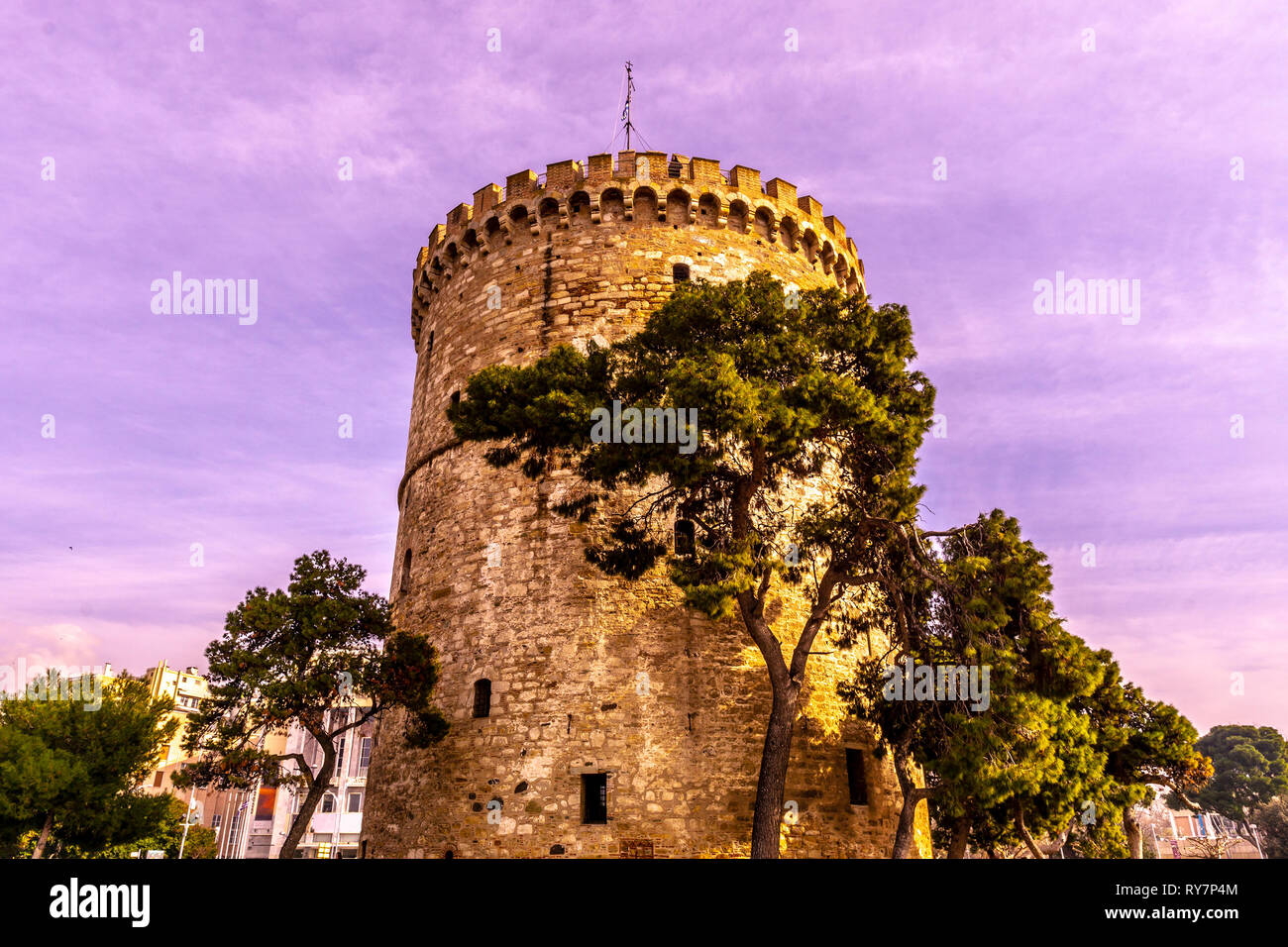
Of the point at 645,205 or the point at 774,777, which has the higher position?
the point at 645,205

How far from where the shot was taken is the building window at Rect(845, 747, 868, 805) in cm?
1359

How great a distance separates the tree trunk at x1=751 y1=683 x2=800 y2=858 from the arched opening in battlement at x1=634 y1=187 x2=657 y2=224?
1012cm

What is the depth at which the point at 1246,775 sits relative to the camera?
5997cm

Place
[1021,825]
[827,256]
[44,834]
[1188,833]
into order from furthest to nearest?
[1188,833] < [44,834] < [827,256] < [1021,825]

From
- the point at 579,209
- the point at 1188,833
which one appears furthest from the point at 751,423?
the point at 1188,833

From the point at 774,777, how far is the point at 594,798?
11.4 ft

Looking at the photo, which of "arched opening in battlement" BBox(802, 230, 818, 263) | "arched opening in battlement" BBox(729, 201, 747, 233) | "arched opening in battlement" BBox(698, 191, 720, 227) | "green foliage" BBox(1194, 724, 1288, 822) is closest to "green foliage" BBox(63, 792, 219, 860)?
"arched opening in battlement" BBox(698, 191, 720, 227)

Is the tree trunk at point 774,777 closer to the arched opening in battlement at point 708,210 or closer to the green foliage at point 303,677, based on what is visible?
the green foliage at point 303,677

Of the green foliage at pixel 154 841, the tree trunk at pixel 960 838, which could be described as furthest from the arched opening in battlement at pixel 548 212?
the green foliage at pixel 154 841

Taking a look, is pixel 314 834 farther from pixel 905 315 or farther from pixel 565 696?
pixel 905 315

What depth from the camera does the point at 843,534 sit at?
11.6 m

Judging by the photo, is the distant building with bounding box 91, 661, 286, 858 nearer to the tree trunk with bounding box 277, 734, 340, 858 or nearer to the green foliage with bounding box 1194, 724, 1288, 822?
the tree trunk with bounding box 277, 734, 340, 858

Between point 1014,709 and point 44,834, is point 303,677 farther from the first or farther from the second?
point 44,834
